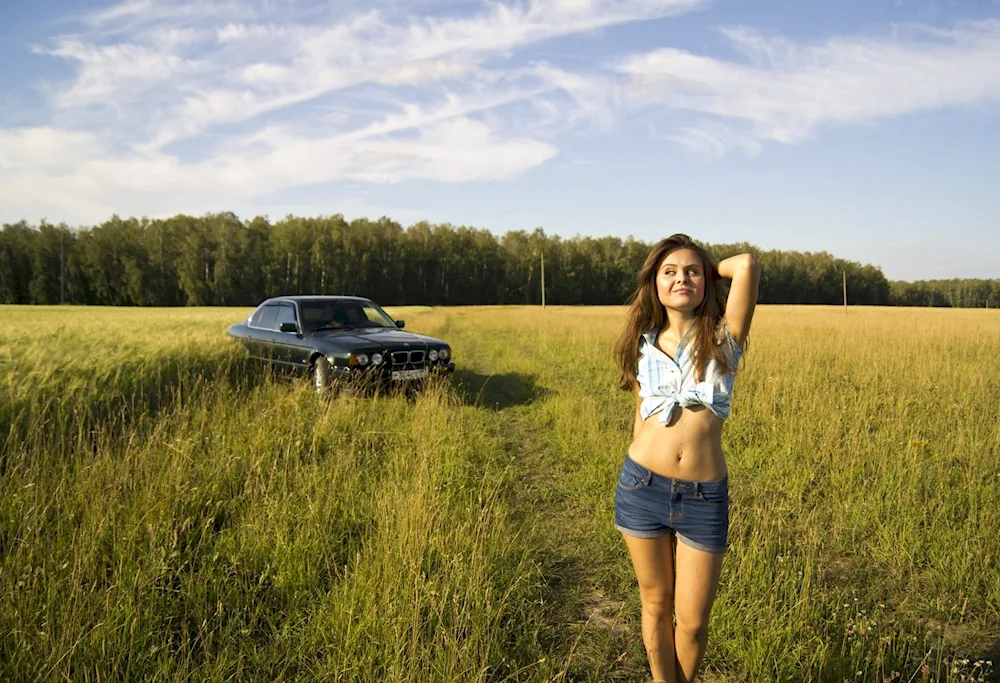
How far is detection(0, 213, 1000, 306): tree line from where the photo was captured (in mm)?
59062

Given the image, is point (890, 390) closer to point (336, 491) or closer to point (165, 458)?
point (336, 491)

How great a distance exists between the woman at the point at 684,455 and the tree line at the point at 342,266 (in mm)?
50179

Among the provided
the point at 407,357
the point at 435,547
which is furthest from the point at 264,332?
the point at 435,547

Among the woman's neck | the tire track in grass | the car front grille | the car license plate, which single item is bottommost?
the tire track in grass

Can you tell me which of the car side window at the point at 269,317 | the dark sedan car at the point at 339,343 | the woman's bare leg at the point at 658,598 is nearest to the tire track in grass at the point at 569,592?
the woman's bare leg at the point at 658,598

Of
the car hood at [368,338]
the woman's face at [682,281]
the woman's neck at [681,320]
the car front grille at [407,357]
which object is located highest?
the woman's face at [682,281]

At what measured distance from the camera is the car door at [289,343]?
307 inches

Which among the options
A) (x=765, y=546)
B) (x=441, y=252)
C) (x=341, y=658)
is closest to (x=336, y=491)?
(x=341, y=658)

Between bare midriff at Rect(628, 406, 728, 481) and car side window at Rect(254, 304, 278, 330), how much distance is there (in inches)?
315

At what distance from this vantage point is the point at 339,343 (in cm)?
730

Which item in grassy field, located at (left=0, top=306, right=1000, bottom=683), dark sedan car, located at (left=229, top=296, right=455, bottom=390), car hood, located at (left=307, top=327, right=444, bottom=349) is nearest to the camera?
grassy field, located at (left=0, top=306, right=1000, bottom=683)

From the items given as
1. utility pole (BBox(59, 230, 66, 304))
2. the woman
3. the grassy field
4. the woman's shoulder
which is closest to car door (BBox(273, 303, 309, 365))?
the grassy field

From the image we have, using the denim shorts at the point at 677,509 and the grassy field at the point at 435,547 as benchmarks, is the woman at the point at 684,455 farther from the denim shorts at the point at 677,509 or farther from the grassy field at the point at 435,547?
the grassy field at the point at 435,547

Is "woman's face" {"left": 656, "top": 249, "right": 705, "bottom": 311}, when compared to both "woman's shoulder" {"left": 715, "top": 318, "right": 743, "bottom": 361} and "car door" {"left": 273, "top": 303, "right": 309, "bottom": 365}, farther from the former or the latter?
"car door" {"left": 273, "top": 303, "right": 309, "bottom": 365}
